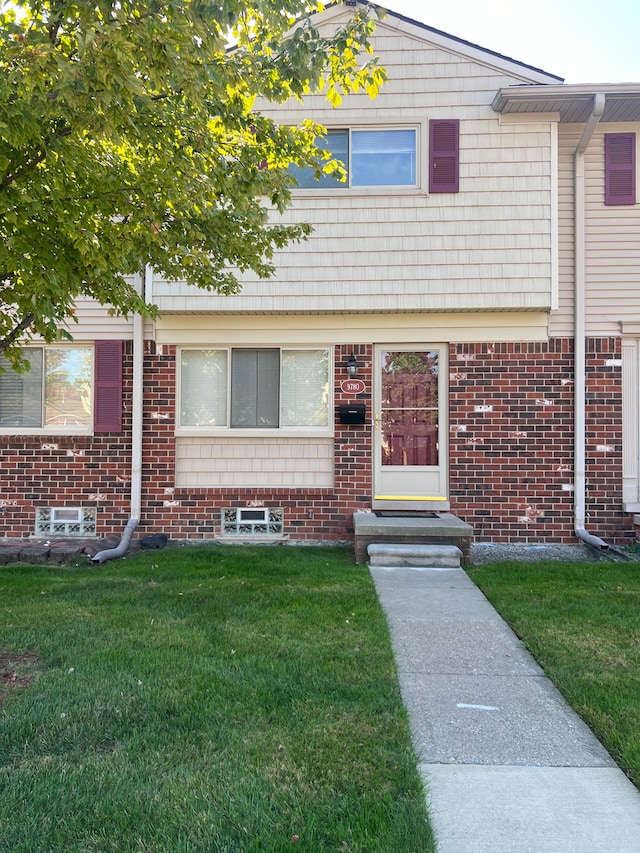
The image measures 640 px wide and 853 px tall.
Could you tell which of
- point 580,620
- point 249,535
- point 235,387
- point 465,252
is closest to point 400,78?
point 465,252

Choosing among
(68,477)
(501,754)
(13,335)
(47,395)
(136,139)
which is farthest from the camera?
(47,395)

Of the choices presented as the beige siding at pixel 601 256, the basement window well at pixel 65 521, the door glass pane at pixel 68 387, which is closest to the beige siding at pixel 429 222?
the beige siding at pixel 601 256

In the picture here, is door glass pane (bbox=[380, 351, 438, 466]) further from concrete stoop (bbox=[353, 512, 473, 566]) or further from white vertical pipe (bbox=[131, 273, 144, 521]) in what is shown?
white vertical pipe (bbox=[131, 273, 144, 521])

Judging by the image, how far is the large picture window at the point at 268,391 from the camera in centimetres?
718

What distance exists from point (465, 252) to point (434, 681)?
5.13m

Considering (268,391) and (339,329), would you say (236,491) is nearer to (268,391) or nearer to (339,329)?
(268,391)

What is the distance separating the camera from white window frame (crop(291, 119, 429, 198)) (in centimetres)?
679

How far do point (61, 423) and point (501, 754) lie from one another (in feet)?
21.3

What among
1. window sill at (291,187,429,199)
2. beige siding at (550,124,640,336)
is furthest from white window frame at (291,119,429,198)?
beige siding at (550,124,640,336)

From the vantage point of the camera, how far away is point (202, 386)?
724cm

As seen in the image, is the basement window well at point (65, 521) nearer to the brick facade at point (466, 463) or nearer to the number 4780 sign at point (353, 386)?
the brick facade at point (466, 463)

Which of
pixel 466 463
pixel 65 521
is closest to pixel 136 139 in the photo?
pixel 466 463

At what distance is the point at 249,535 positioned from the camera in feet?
23.4

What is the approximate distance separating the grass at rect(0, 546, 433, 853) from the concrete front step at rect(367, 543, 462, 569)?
1235 millimetres
